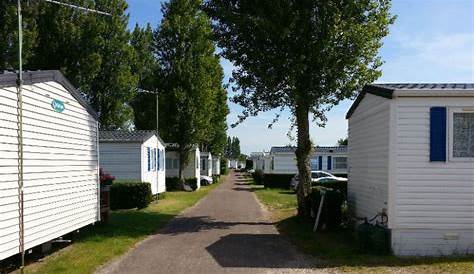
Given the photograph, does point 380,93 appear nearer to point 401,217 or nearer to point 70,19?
point 401,217

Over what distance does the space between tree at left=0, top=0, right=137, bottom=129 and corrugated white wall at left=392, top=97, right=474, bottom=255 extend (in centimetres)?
2240

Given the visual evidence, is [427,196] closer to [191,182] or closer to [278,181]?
[191,182]

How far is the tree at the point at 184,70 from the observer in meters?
36.9

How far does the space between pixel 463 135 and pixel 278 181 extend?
30224mm

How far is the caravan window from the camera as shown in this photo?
36.0 ft

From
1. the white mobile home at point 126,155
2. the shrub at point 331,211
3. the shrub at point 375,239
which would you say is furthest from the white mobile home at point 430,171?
the white mobile home at point 126,155

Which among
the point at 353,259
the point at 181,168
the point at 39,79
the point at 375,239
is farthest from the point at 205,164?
the point at 39,79

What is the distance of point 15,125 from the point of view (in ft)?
29.0

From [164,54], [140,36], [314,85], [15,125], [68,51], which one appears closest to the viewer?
[15,125]

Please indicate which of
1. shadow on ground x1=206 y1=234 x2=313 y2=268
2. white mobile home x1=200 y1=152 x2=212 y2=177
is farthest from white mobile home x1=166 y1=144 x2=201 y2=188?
shadow on ground x1=206 y1=234 x2=313 y2=268

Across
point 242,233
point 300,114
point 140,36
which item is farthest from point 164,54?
point 242,233

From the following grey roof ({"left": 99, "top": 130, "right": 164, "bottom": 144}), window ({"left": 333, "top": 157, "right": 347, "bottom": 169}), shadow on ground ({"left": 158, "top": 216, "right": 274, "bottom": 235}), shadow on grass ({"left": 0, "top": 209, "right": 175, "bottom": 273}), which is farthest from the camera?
window ({"left": 333, "top": 157, "right": 347, "bottom": 169})

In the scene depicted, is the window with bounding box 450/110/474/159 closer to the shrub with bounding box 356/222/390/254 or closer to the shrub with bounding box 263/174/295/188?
the shrub with bounding box 356/222/390/254

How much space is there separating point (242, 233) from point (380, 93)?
5306 mm
